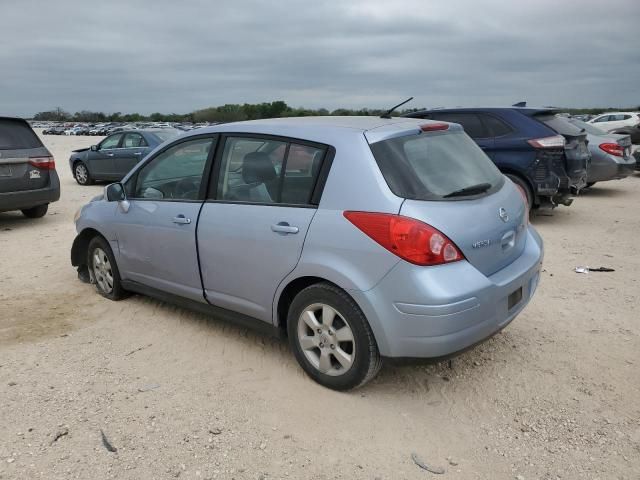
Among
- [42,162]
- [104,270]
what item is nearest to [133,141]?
[42,162]

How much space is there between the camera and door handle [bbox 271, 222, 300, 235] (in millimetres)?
3483

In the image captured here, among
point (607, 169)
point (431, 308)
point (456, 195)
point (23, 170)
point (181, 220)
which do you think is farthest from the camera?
point (607, 169)

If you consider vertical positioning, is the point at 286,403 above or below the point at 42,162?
below

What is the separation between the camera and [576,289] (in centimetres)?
548

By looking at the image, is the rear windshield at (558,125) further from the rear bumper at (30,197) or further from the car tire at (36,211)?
the car tire at (36,211)

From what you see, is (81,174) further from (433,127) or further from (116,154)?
(433,127)

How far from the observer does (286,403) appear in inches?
136

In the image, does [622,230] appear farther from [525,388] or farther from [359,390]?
[359,390]

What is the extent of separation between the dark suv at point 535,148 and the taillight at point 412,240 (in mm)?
5857

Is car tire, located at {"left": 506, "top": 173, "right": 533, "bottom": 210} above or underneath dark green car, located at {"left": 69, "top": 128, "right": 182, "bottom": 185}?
underneath

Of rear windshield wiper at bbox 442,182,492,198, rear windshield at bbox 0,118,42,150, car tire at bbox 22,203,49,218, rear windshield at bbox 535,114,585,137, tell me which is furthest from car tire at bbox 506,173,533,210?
car tire at bbox 22,203,49,218

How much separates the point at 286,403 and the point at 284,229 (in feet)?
3.48

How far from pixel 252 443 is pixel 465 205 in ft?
5.93

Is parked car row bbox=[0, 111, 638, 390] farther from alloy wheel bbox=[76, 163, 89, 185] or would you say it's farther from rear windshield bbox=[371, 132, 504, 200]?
alloy wheel bbox=[76, 163, 89, 185]
